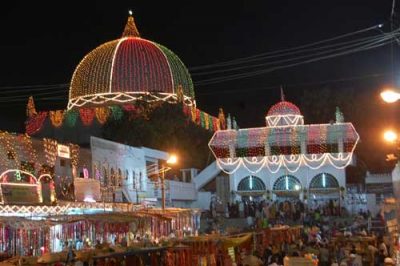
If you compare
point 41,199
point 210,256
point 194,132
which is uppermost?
point 194,132

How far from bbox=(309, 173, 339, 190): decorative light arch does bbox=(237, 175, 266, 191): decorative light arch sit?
3.39m

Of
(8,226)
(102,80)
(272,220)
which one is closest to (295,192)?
(272,220)

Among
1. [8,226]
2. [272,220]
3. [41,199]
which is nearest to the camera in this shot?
[8,226]

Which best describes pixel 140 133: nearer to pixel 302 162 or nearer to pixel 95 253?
pixel 302 162

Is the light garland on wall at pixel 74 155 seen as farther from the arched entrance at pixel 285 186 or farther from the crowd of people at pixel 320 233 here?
the arched entrance at pixel 285 186

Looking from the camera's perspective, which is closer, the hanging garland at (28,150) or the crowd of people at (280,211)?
the hanging garland at (28,150)

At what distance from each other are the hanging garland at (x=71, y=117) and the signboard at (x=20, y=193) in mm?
17688

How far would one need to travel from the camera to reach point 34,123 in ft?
141

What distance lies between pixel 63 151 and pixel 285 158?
20.3m

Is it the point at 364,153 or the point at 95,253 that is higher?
the point at 364,153

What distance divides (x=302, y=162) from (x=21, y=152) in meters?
23.5

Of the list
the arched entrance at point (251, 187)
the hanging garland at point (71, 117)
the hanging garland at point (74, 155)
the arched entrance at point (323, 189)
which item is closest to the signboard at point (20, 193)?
the hanging garland at point (74, 155)

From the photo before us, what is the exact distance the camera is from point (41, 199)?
83.2 ft

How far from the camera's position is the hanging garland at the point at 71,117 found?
42844mm
